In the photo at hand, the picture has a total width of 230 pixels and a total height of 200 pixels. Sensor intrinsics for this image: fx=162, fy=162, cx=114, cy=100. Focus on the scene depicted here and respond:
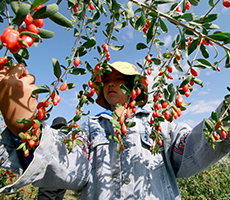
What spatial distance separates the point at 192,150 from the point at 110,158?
2.26 ft

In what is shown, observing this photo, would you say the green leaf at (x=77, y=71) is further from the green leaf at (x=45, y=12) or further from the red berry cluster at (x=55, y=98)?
the green leaf at (x=45, y=12)

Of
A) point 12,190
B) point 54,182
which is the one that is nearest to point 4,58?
point 12,190

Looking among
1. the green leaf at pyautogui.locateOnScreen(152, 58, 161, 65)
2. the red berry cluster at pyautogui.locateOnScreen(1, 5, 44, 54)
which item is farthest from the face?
the red berry cluster at pyautogui.locateOnScreen(1, 5, 44, 54)

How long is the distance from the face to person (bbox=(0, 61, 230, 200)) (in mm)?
10

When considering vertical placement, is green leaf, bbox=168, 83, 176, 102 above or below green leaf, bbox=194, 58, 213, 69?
below

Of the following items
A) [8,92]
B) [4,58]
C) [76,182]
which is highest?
[4,58]

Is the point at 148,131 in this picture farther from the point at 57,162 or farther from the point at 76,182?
the point at 57,162

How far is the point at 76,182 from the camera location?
3.95ft

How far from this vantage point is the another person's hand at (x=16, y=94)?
76 cm

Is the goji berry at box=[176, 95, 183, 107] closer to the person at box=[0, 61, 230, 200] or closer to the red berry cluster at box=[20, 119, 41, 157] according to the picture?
the person at box=[0, 61, 230, 200]

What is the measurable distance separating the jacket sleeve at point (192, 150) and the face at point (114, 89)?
1.96ft

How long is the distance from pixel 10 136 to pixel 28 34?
0.66 m

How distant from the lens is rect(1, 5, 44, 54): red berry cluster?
526 millimetres

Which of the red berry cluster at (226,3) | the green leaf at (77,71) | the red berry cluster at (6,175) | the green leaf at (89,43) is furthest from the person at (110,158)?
the red berry cluster at (6,175)
